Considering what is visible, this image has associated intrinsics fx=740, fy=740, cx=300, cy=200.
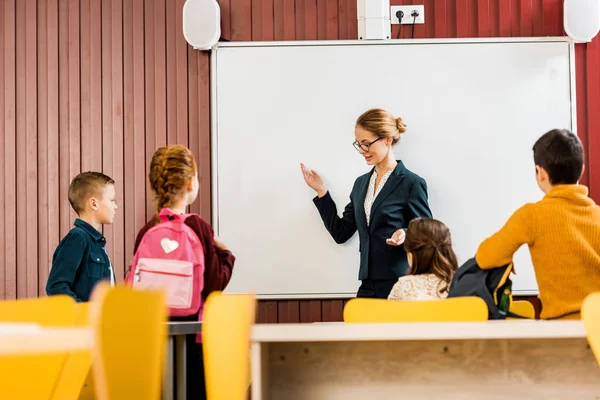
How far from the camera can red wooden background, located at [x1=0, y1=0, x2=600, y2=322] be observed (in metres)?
4.14

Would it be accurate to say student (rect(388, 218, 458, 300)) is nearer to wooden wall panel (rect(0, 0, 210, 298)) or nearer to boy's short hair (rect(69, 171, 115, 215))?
boy's short hair (rect(69, 171, 115, 215))

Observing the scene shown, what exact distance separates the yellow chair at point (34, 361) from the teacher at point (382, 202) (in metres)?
2.09

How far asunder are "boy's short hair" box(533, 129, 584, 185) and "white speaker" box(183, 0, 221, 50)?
7.29 feet

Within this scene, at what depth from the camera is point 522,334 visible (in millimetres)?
1447

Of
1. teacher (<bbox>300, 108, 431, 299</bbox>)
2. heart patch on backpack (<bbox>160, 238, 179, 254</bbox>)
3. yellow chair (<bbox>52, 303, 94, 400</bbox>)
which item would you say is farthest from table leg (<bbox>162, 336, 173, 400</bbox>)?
teacher (<bbox>300, 108, 431, 299</bbox>)

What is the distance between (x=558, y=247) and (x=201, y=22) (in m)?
2.52

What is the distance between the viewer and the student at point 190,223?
254 centimetres

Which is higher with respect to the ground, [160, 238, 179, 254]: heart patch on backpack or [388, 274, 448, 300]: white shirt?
[160, 238, 179, 254]: heart patch on backpack

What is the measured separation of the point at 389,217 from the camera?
3.68 metres

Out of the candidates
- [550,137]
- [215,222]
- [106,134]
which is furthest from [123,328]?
[106,134]

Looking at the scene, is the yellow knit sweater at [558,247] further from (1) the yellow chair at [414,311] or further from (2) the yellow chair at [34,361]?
(2) the yellow chair at [34,361]

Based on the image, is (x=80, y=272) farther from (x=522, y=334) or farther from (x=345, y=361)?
(x=522, y=334)

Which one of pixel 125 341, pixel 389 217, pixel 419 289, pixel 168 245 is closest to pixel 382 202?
pixel 389 217

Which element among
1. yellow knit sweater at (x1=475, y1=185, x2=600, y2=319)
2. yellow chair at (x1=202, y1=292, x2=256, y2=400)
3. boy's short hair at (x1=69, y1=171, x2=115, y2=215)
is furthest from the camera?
boy's short hair at (x1=69, y1=171, x2=115, y2=215)
